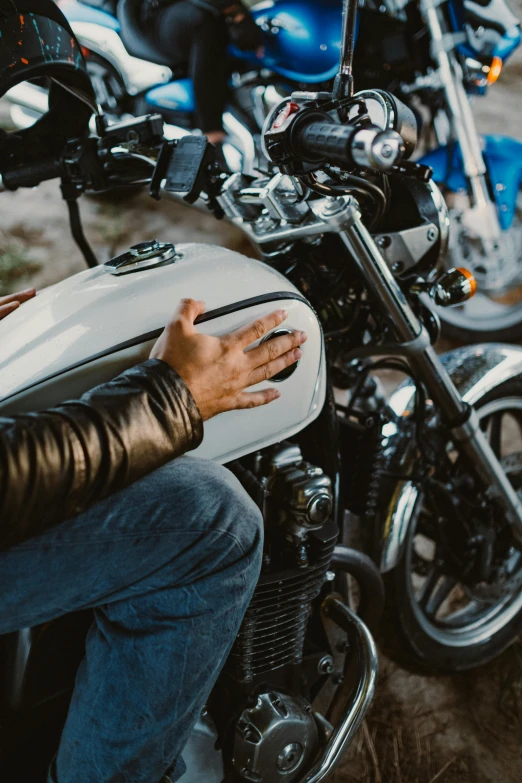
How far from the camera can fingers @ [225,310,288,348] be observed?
0.89 meters

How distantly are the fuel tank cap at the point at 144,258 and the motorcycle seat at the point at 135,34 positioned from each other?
2606 millimetres

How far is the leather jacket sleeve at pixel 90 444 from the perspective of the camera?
2.34 ft

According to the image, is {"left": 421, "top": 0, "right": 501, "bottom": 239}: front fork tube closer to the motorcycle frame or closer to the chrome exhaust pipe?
the motorcycle frame

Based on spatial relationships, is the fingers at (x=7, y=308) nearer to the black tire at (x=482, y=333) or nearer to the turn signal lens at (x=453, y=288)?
the turn signal lens at (x=453, y=288)

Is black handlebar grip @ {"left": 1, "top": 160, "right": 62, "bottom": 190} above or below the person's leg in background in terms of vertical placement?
above

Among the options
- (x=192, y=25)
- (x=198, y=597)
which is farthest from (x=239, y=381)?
(x=192, y=25)

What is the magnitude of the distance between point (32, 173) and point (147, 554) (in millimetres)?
777

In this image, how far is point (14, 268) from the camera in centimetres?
333

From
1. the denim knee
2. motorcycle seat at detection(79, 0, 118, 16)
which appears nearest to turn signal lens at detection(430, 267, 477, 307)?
the denim knee

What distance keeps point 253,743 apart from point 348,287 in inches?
30.8

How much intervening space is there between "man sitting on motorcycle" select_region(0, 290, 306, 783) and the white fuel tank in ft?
0.18

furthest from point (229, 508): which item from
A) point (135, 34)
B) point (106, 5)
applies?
point (106, 5)

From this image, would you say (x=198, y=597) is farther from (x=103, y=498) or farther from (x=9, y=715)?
(x=9, y=715)

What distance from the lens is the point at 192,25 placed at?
3.09 meters
